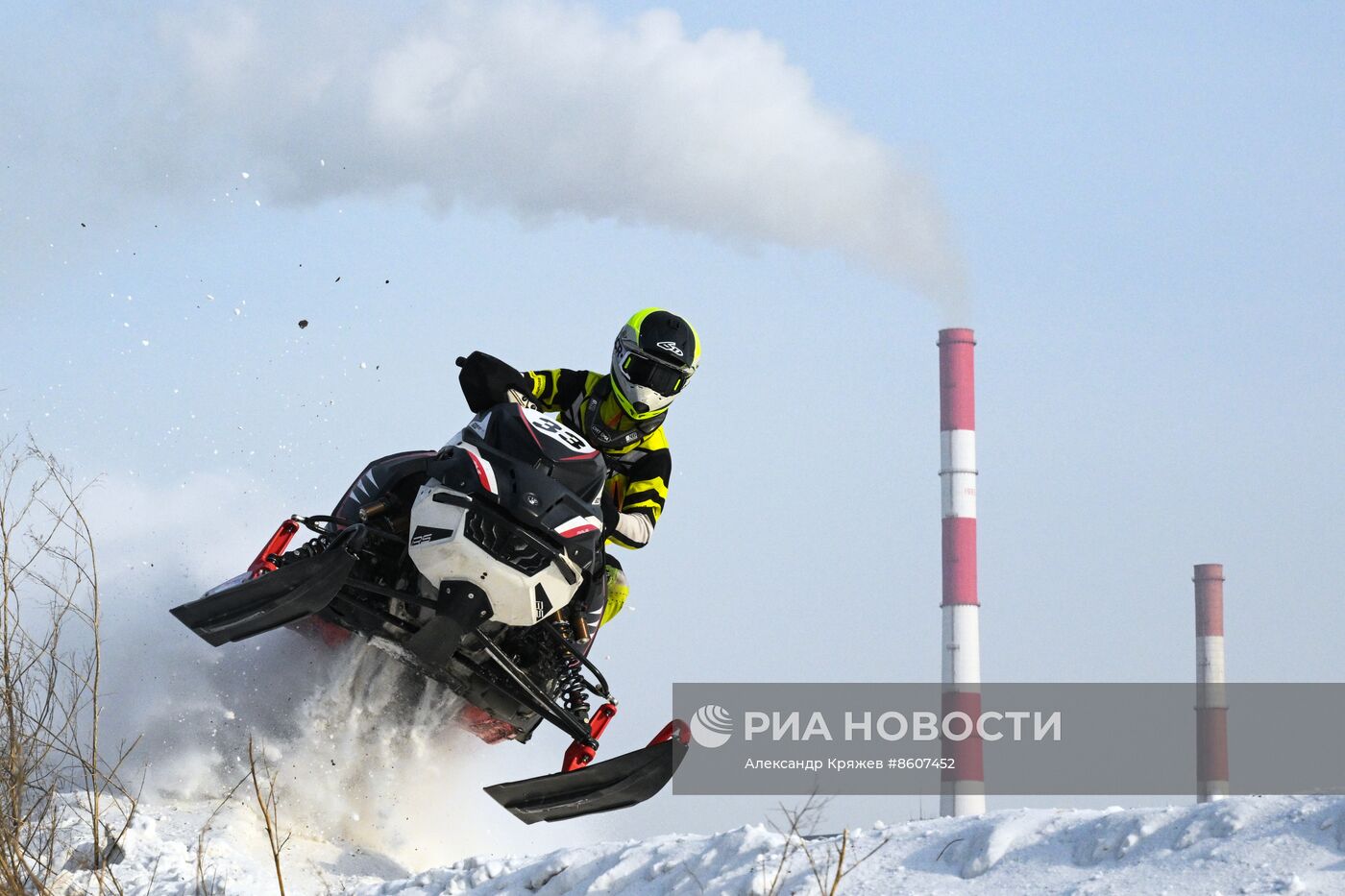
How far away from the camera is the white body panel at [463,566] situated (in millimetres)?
8266

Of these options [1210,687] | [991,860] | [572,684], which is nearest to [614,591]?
[572,684]

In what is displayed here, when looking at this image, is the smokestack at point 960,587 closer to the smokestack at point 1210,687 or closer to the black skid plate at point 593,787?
the smokestack at point 1210,687

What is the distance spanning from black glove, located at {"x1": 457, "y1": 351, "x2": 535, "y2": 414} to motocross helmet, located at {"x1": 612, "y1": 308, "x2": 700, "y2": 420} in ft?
1.99

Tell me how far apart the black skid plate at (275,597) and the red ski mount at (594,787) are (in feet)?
5.22

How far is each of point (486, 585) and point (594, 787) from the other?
1652 mm

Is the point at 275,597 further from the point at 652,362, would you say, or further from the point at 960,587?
the point at 960,587

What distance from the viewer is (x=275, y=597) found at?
28.0 feet

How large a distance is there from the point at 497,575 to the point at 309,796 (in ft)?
7.28

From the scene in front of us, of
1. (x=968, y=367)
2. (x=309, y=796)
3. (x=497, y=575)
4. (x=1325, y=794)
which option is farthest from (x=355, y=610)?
(x=968, y=367)

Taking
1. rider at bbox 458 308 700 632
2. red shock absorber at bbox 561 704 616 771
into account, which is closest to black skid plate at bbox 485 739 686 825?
red shock absorber at bbox 561 704 616 771

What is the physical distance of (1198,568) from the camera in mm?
34656

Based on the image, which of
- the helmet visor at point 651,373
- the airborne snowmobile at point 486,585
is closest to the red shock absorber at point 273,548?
the airborne snowmobile at point 486,585

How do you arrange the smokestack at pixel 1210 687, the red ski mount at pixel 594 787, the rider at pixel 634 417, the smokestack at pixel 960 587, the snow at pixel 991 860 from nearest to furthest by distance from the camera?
the snow at pixel 991 860, the red ski mount at pixel 594 787, the rider at pixel 634 417, the smokestack at pixel 1210 687, the smokestack at pixel 960 587

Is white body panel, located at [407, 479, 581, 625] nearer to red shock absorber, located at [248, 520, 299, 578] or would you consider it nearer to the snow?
red shock absorber, located at [248, 520, 299, 578]
